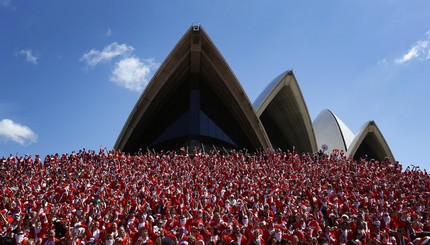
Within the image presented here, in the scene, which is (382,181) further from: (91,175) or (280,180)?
(91,175)

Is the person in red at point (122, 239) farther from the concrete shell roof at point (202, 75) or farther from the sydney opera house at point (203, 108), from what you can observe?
the concrete shell roof at point (202, 75)

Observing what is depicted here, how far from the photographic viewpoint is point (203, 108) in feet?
108

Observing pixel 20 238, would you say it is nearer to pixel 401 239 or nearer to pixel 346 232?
pixel 346 232

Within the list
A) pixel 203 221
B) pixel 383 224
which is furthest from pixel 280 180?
pixel 203 221

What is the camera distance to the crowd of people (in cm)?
855

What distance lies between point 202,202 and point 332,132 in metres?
37.7

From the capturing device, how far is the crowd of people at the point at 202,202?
855 cm

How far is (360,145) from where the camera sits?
41.8m

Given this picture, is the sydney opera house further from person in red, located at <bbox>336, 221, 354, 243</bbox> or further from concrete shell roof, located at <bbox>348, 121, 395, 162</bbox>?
person in red, located at <bbox>336, 221, 354, 243</bbox>


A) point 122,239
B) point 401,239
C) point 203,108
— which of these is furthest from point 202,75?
point 122,239

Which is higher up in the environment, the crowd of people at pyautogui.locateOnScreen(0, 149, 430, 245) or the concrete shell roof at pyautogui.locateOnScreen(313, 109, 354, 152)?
the concrete shell roof at pyautogui.locateOnScreen(313, 109, 354, 152)

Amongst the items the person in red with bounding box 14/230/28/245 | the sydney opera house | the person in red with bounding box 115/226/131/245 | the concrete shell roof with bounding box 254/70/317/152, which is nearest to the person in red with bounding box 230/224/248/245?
the person in red with bounding box 115/226/131/245

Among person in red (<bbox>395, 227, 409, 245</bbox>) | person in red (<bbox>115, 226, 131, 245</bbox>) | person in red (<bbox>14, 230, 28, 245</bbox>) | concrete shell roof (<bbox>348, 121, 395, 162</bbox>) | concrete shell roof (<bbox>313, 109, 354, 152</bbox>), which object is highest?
concrete shell roof (<bbox>313, 109, 354, 152</bbox>)

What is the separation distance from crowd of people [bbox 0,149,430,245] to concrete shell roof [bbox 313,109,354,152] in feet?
77.2
